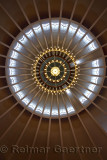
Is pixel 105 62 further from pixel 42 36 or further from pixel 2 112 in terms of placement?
pixel 2 112

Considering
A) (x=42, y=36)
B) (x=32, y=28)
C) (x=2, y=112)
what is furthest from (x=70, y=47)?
(x=2, y=112)

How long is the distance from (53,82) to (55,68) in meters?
1.53

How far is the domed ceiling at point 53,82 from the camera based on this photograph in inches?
505

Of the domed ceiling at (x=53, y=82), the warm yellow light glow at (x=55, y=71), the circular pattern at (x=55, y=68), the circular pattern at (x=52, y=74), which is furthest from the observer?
the circular pattern at (x=52, y=74)

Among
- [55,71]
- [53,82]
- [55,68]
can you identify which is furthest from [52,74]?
[53,82]

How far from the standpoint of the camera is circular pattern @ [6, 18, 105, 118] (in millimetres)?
13383

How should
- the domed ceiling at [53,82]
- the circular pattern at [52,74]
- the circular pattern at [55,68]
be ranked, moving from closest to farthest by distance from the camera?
1. the domed ceiling at [53,82]
2. the circular pattern at [55,68]
3. the circular pattern at [52,74]

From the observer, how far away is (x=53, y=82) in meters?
14.8

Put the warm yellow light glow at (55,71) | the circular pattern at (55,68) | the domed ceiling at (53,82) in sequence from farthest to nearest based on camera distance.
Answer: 1. the warm yellow light glow at (55,71)
2. the circular pattern at (55,68)
3. the domed ceiling at (53,82)

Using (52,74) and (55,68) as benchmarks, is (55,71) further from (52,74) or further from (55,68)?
(52,74)

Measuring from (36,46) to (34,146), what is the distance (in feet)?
27.8

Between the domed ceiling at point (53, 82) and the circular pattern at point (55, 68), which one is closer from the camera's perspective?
the domed ceiling at point (53, 82)

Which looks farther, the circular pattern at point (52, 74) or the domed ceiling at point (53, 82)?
the circular pattern at point (52, 74)

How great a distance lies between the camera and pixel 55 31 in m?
13.8
